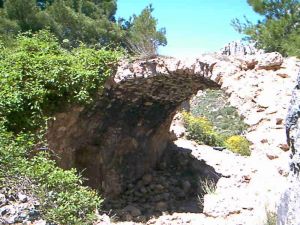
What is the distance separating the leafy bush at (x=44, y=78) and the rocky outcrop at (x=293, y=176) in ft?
14.4

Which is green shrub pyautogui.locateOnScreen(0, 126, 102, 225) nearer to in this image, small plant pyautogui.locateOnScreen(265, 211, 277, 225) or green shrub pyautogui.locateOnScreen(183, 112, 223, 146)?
small plant pyautogui.locateOnScreen(265, 211, 277, 225)

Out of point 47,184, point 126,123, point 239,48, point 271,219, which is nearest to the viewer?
point 271,219

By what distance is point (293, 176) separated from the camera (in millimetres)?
2305

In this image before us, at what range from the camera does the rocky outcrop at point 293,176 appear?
7.23 ft

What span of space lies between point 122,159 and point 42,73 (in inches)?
136

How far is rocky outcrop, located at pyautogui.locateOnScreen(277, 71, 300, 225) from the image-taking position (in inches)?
86.7

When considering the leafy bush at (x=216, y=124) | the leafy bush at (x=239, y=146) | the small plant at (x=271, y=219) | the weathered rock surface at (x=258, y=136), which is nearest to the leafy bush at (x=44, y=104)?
the weathered rock surface at (x=258, y=136)

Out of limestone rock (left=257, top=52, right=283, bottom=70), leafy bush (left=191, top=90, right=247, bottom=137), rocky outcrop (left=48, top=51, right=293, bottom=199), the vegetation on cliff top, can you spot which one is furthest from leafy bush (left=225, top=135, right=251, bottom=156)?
limestone rock (left=257, top=52, right=283, bottom=70)

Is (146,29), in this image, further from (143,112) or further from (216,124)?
(216,124)

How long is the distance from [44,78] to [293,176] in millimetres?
4815

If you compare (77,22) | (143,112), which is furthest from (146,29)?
(143,112)

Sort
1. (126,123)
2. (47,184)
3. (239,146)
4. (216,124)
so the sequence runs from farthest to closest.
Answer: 1. (216,124)
2. (239,146)
3. (126,123)
4. (47,184)

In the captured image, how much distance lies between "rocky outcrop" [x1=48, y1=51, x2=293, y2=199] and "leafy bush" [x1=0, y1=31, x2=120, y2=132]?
1.22ft

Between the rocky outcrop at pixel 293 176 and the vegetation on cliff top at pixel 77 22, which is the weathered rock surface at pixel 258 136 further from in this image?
the vegetation on cliff top at pixel 77 22
